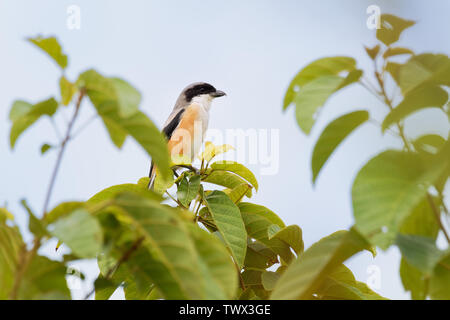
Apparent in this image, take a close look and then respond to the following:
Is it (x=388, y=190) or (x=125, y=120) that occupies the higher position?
(x=125, y=120)

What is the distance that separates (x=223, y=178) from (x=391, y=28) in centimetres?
129

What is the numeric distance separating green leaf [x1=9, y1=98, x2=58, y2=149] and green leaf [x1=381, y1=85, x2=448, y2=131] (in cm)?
67

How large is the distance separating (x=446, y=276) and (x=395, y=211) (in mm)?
212

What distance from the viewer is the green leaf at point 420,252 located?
2.81 feet

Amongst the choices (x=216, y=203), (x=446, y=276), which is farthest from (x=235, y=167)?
(x=446, y=276)

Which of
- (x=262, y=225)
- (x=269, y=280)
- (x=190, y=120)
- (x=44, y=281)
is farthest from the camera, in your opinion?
(x=190, y=120)

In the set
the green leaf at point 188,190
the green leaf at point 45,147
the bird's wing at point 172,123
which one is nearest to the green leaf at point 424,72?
the green leaf at point 45,147

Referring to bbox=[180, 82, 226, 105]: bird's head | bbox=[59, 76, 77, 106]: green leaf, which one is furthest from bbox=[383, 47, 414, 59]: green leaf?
bbox=[180, 82, 226, 105]: bird's head

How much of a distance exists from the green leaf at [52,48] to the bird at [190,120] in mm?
3208

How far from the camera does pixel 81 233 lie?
0.80 metres

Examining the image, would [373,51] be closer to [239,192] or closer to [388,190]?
[388,190]

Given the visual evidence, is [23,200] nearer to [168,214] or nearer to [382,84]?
[168,214]

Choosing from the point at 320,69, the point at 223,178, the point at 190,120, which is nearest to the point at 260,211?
the point at 223,178
